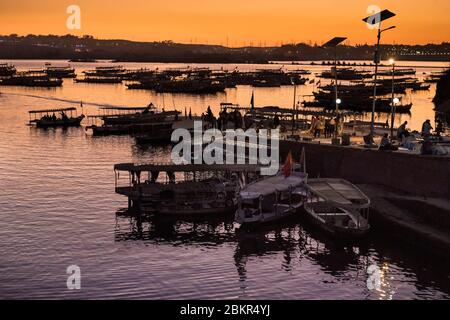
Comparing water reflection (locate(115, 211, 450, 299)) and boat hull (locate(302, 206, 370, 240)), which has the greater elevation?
boat hull (locate(302, 206, 370, 240))

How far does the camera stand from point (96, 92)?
537 ft

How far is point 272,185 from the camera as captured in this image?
42.0 m

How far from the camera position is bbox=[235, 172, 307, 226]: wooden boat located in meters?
39.5

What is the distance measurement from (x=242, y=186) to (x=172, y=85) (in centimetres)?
12499

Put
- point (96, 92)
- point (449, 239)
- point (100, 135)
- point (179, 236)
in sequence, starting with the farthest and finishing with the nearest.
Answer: point (96, 92) → point (100, 135) → point (179, 236) → point (449, 239)

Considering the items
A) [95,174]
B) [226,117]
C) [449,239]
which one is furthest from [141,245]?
[226,117]

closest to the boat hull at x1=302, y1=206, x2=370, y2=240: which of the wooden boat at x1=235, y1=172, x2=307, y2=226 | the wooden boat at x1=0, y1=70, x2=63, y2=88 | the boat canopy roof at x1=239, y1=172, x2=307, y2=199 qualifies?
the wooden boat at x1=235, y1=172, x2=307, y2=226

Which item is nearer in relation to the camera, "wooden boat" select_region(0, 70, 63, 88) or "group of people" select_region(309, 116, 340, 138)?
"group of people" select_region(309, 116, 340, 138)

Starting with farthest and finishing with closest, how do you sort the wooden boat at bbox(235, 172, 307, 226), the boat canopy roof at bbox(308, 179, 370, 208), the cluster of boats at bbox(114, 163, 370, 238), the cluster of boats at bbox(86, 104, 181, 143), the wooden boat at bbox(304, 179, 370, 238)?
1. the cluster of boats at bbox(86, 104, 181, 143)
2. the wooden boat at bbox(235, 172, 307, 226)
3. the cluster of boats at bbox(114, 163, 370, 238)
4. the boat canopy roof at bbox(308, 179, 370, 208)
5. the wooden boat at bbox(304, 179, 370, 238)

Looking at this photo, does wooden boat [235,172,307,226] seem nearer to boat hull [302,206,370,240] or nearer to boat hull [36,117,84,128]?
boat hull [302,206,370,240]

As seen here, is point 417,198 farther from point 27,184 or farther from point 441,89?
point 441,89

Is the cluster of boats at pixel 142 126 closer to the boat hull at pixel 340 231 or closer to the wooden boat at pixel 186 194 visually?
the wooden boat at pixel 186 194

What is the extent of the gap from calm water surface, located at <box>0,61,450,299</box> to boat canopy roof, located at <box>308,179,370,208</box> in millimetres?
2464

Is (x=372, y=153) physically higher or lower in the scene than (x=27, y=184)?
higher
